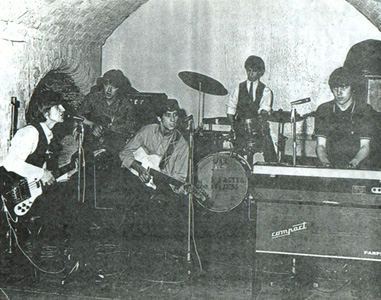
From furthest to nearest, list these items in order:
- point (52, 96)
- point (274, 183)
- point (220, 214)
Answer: point (220, 214) < point (52, 96) < point (274, 183)

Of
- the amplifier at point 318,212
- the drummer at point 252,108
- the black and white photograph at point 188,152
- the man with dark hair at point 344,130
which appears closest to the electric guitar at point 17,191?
the black and white photograph at point 188,152

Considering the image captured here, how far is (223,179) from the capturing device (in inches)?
224

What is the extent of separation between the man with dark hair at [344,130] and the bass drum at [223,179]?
1.13 m

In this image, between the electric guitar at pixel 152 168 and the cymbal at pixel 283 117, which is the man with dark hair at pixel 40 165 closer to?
the electric guitar at pixel 152 168

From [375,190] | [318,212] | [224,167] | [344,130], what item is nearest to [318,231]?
[318,212]

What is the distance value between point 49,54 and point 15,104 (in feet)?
2.87

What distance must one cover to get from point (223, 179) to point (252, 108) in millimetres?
909

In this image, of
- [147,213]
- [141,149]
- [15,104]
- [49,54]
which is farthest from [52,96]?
[147,213]

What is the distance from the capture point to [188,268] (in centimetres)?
448

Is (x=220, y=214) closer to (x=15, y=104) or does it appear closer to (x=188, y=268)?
(x=188, y=268)

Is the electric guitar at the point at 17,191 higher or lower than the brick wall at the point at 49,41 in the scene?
lower

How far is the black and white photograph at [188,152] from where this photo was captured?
3.79 metres

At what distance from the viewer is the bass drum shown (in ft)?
18.5

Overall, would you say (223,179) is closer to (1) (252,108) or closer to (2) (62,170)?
(1) (252,108)
